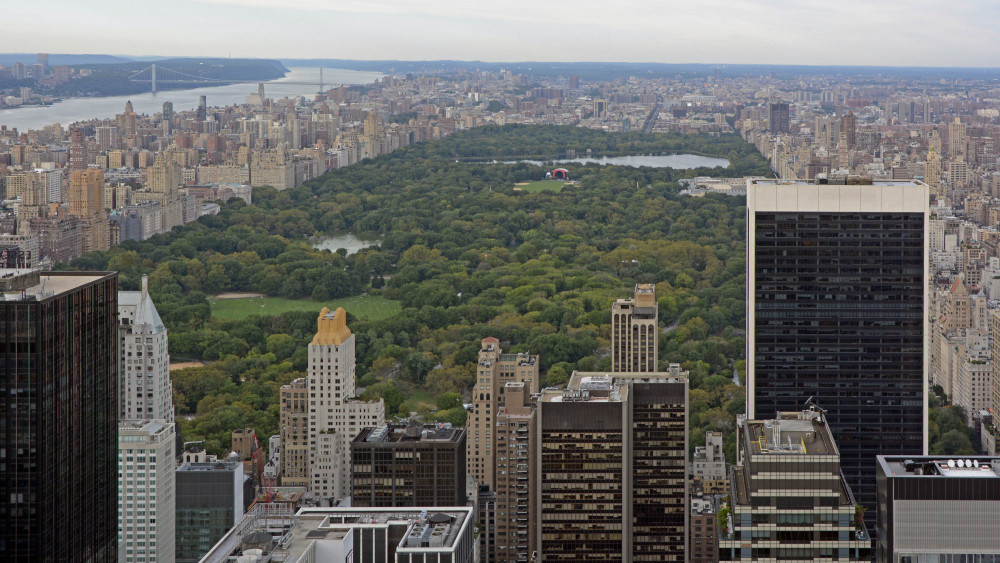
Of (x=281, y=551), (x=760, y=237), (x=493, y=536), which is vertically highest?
(x=760, y=237)

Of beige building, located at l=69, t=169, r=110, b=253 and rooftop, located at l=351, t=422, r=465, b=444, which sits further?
beige building, located at l=69, t=169, r=110, b=253

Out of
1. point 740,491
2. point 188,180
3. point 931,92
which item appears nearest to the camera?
point 740,491

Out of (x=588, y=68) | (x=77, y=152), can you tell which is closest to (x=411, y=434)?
(x=77, y=152)

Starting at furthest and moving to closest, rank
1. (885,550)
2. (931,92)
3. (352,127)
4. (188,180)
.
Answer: (352,127) → (931,92) → (188,180) → (885,550)

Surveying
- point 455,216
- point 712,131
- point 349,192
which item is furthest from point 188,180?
point 712,131

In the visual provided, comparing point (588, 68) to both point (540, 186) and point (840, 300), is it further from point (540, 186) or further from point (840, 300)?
point (840, 300)

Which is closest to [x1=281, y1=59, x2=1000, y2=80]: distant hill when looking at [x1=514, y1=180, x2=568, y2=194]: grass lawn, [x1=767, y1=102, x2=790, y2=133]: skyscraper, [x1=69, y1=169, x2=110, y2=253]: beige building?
[x1=767, y1=102, x2=790, y2=133]: skyscraper

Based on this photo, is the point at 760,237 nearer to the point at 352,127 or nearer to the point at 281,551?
Result: the point at 281,551

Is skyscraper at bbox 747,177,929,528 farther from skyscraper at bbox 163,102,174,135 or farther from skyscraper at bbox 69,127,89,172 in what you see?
skyscraper at bbox 163,102,174,135
